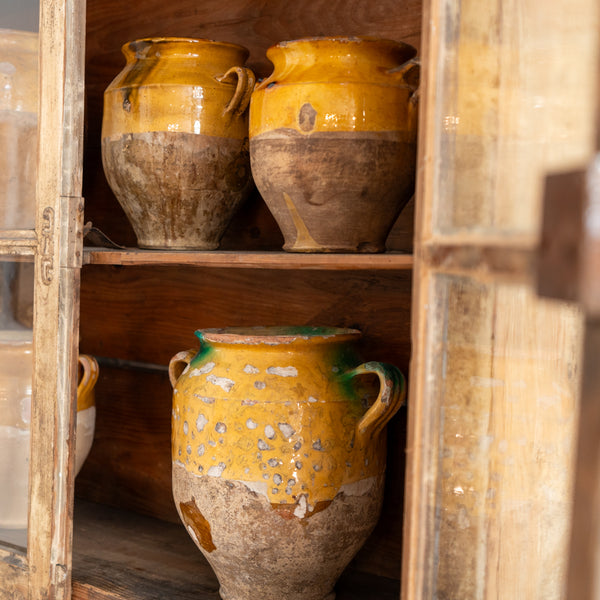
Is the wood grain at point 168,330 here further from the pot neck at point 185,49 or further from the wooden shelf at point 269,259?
the pot neck at point 185,49

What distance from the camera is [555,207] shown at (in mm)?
413

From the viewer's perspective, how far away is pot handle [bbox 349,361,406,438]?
0.84 m

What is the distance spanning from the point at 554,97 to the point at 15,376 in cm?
74

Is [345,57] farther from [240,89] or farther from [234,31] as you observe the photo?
[234,31]

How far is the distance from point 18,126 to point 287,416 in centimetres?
50

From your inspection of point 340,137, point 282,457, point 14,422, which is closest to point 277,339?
point 282,457

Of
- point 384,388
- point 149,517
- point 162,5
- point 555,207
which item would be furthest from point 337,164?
point 149,517

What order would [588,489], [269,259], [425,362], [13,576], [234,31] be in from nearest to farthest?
[588,489] → [425,362] → [269,259] → [13,576] → [234,31]

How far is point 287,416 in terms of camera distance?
849mm

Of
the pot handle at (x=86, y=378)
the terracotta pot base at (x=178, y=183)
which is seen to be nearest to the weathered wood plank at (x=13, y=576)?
the pot handle at (x=86, y=378)

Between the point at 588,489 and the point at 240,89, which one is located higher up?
the point at 240,89

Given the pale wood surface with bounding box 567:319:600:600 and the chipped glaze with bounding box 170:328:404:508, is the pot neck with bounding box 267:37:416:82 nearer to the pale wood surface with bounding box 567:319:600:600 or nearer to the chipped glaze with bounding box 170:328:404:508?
the chipped glaze with bounding box 170:328:404:508

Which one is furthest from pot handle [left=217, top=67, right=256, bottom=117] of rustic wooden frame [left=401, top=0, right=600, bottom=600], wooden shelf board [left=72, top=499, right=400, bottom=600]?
wooden shelf board [left=72, top=499, right=400, bottom=600]

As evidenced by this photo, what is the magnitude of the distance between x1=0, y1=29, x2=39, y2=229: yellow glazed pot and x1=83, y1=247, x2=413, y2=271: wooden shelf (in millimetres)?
101
